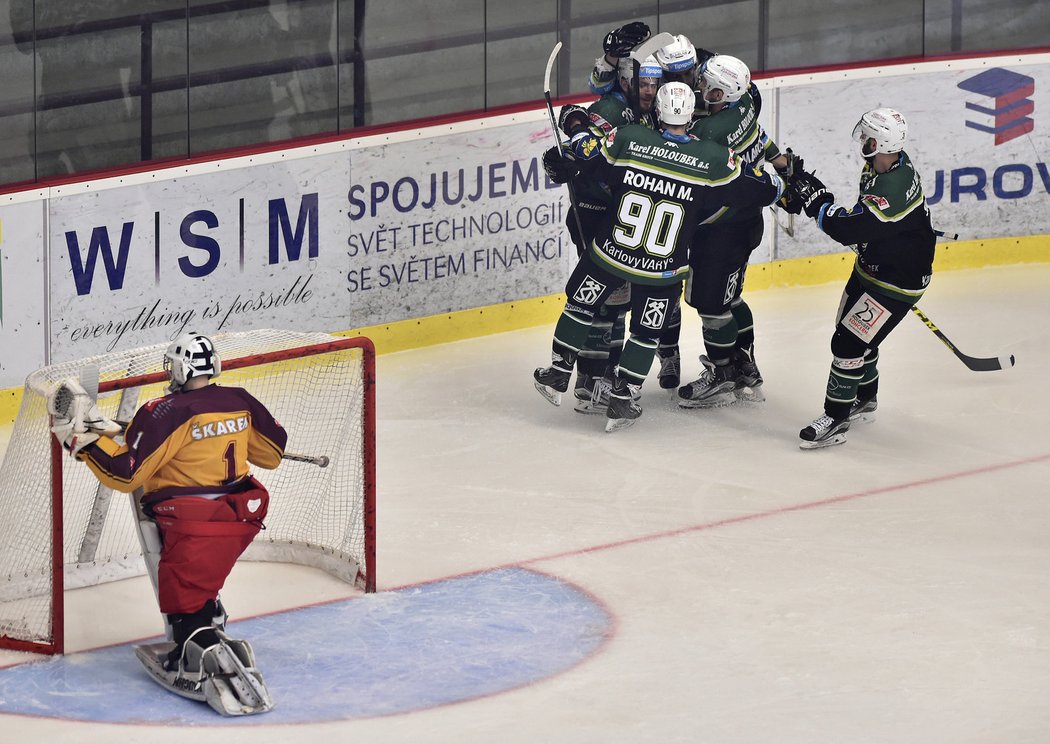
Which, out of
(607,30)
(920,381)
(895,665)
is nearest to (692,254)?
(920,381)

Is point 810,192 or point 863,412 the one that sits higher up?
point 810,192

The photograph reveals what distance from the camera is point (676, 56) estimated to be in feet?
26.4

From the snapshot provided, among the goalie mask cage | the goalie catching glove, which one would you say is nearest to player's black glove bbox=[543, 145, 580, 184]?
the goalie mask cage

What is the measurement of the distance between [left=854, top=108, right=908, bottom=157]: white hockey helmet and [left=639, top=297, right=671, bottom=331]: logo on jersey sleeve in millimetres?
1022

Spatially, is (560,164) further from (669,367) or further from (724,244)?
(669,367)

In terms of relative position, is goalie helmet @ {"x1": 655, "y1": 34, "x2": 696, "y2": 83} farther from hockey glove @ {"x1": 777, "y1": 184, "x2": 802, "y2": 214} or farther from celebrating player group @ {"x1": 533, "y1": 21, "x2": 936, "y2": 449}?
hockey glove @ {"x1": 777, "y1": 184, "x2": 802, "y2": 214}

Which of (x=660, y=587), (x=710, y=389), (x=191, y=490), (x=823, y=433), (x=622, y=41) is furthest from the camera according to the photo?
(x=710, y=389)

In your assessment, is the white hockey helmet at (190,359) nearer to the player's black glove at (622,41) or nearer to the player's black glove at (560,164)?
the player's black glove at (560,164)

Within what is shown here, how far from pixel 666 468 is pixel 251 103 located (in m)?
2.52

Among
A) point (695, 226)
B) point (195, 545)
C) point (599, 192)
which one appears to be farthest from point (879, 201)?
point (195, 545)

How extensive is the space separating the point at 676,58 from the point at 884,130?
1031 mm

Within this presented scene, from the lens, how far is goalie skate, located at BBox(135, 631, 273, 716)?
5375mm

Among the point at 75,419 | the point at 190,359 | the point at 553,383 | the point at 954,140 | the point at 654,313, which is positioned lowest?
the point at 553,383

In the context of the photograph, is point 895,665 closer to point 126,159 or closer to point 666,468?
point 666,468
